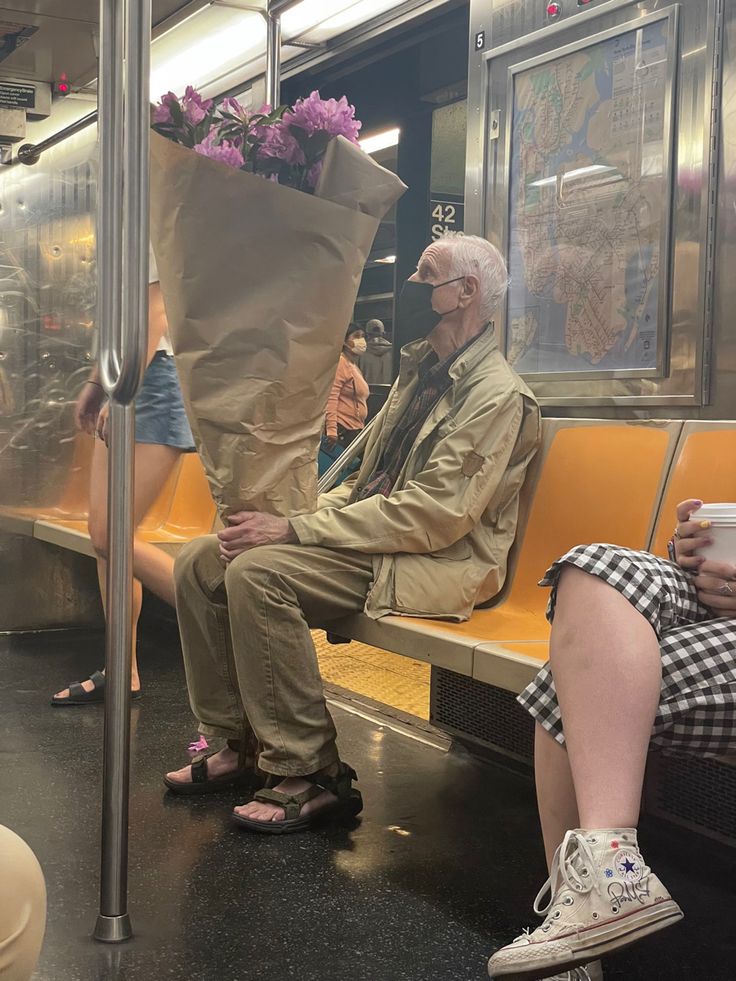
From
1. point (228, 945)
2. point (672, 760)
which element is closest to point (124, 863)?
point (228, 945)

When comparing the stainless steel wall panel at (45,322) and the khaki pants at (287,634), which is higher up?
the stainless steel wall panel at (45,322)

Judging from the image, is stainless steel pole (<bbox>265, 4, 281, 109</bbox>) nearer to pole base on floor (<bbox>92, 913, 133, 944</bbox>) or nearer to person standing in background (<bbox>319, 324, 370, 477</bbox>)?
person standing in background (<bbox>319, 324, 370, 477</bbox>)

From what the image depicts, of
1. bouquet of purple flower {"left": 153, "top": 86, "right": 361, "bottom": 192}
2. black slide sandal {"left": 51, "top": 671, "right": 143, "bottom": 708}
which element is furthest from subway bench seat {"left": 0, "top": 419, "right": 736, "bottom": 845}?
black slide sandal {"left": 51, "top": 671, "right": 143, "bottom": 708}

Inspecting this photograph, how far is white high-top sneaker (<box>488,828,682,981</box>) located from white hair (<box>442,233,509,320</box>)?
1.74 meters

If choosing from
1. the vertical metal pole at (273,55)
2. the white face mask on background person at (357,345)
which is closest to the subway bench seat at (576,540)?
the vertical metal pole at (273,55)

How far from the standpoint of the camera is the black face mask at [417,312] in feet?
9.91

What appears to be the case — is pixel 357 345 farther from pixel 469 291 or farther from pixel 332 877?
pixel 332 877

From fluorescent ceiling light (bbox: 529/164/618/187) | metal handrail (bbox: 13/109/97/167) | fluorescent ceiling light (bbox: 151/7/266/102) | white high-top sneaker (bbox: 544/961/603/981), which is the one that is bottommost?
white high-top sneaker (bbox: 544/961/603/981)

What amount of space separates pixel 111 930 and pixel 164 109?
1490mm

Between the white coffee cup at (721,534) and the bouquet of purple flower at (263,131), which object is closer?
the white coffee cup at (721,534)

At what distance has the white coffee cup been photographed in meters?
1.81

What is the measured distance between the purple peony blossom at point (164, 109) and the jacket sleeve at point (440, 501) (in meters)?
0.91

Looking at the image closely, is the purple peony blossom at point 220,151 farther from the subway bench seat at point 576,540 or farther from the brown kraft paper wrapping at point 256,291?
the subway bench seat at point 576,540

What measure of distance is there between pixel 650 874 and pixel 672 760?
110 cm
